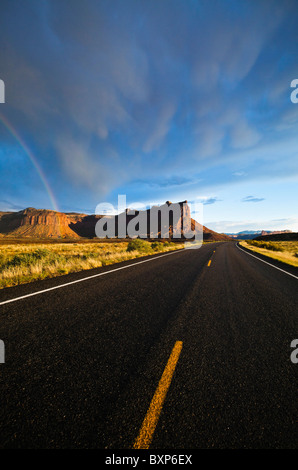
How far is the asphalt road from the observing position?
1.55 m

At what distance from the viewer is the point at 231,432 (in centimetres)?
157

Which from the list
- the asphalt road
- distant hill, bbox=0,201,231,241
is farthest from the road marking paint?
distant hill, bbox=0,201,231,241

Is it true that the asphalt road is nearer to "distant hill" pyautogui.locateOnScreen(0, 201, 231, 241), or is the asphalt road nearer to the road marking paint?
the road marking paint

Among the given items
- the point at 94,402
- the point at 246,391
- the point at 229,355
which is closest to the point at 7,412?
the point at 94,402

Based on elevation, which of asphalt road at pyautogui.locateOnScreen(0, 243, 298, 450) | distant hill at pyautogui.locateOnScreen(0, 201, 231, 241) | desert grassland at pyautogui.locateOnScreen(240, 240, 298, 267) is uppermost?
distant hill at pyautogui.locateOnScreen(0, 201, 231, 241)

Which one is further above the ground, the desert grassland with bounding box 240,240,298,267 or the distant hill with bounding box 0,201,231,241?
the distant hill with bounding box 0,201,231,241

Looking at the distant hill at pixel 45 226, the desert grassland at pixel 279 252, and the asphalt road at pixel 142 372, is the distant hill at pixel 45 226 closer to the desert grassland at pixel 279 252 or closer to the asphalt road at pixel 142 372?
the desert grassland at pixel 279 252

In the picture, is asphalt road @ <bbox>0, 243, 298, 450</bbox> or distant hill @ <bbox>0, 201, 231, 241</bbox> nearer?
asphalt road @ <bbox>0, 243, 298, 450</bbox>

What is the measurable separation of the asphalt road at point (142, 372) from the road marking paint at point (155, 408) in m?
0.04

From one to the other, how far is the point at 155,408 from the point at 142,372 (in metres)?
0.52

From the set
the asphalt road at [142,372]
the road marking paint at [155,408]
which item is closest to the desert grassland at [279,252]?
the asphalt road at [142,372]

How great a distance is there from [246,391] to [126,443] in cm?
139

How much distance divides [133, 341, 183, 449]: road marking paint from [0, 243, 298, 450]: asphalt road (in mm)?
42
